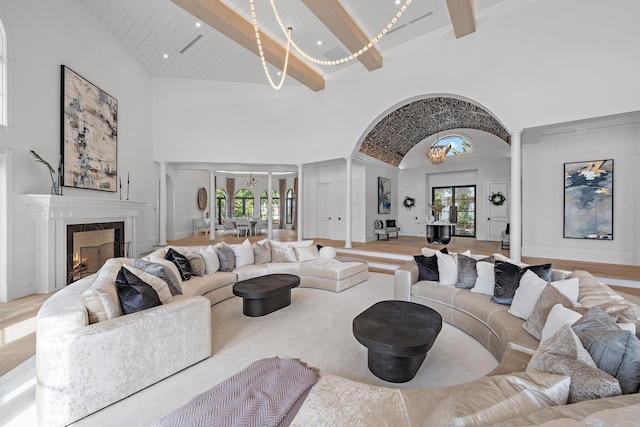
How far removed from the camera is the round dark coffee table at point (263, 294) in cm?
360

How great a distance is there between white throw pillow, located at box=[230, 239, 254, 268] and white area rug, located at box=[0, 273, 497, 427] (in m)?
0.85

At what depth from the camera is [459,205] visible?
10.9 m

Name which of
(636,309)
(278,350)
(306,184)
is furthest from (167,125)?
(636,309)

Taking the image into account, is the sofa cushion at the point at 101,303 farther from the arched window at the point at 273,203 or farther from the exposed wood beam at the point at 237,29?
the arched window at the point at 273,203

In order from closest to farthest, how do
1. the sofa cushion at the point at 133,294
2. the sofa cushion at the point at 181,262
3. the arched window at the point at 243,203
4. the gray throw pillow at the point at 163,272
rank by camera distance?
the sofa cushion at the point at 133,294 < the gray throw pillow at the point at 163,272 < the sofa cushion at the point at 181,262 < the arched window at the point at 243,203

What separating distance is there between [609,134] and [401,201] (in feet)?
21.5

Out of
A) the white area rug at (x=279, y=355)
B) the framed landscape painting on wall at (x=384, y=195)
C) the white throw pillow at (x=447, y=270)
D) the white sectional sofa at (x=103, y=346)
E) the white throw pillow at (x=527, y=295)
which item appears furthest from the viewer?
the framed landscape painting on wall at (x=384, y=195)

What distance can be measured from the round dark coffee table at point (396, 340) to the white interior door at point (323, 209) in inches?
291

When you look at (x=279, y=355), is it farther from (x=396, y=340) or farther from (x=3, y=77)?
(x=3, y=77)

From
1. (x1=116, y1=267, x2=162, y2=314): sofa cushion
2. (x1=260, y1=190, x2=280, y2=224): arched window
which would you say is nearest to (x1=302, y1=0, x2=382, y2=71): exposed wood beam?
(x1=116, y1=267, x2=162, y2=314): sofa cushion

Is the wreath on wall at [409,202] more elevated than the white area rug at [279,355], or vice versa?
the wreath on wall at [409,202]

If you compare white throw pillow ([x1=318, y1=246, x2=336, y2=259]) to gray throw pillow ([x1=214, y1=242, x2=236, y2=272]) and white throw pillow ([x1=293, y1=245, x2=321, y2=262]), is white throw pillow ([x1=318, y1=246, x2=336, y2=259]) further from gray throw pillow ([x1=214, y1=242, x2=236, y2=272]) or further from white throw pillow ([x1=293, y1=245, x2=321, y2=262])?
gray throw pillow ([x1=214, y1=242, x2=236, y2=272])

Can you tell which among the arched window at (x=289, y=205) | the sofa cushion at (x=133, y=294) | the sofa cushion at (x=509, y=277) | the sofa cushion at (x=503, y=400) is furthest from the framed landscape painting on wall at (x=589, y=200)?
the arched window at (x=289, y=205)

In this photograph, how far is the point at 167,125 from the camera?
28.1ft
